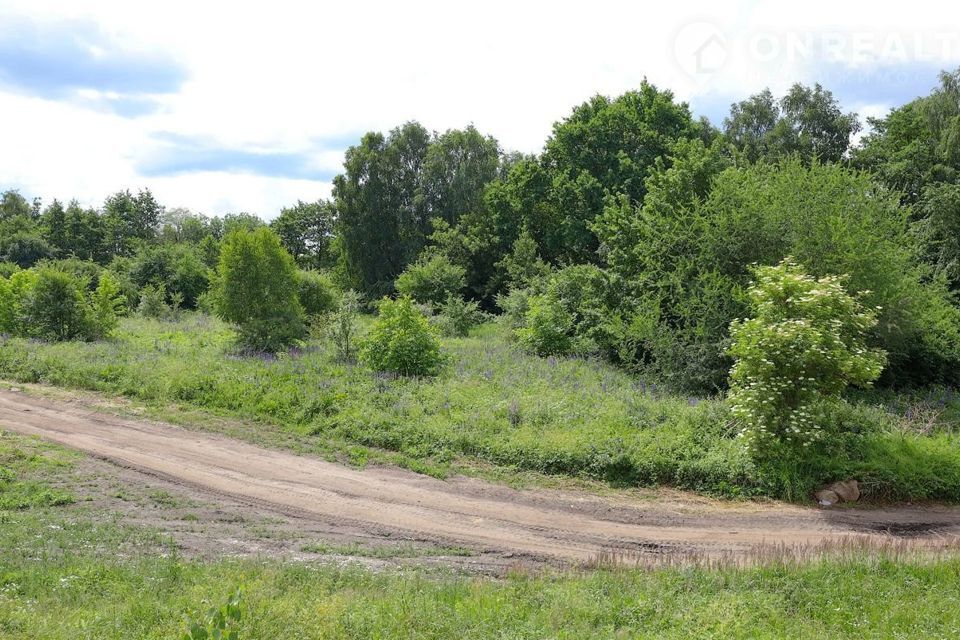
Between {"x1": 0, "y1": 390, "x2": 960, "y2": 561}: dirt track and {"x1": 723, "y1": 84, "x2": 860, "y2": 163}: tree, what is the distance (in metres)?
34.2

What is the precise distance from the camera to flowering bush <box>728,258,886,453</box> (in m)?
11.3

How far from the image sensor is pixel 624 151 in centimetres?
3391

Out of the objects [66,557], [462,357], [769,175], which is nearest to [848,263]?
[769,175]

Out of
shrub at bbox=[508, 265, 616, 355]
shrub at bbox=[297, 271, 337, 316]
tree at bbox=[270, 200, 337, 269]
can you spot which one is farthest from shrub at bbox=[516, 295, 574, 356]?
tree at bbox=[270, 200, 337, 269]

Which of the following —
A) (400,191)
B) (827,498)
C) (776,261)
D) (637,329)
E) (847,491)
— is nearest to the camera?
(827,498)

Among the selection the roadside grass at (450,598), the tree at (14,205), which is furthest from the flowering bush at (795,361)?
the tree at (14,205)

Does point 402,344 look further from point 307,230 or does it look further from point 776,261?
point 307,230

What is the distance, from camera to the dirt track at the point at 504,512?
9586mm

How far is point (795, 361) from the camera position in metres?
11.4

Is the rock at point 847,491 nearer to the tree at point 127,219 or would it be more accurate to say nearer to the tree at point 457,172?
the tree at point 457,172

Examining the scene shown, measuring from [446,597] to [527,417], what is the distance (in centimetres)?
733

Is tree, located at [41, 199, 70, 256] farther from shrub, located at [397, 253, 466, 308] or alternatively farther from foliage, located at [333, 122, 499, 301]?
shrub, located at [397, 253, 466, 308]

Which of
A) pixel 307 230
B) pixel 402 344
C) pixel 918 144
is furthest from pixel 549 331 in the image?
pixel 307 230

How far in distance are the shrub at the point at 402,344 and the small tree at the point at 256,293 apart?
4811mm
